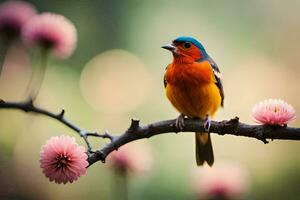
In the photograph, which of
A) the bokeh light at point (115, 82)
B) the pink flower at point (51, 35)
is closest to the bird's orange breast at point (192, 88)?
the pink flower at point (51, 35)

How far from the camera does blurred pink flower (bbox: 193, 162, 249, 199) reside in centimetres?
148

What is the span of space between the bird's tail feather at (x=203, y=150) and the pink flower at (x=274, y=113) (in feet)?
1.98

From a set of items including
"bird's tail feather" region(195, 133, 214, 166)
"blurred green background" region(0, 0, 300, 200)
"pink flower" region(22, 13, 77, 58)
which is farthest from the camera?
"blurred green background" region(0, 0, 300, 200)

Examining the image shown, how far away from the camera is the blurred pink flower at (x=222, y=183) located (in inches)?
58.2

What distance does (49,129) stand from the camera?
A: 2.29 m

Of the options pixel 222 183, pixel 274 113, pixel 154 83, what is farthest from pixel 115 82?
pixel 274 113

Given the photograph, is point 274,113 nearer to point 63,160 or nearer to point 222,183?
point 63,160

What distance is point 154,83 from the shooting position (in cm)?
271

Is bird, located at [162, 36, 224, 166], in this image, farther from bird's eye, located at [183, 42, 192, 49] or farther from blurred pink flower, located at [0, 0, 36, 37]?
blurred pink flower, located at [0, 0, 36, 37]

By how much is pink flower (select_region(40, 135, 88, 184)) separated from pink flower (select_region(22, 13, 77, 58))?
441mm

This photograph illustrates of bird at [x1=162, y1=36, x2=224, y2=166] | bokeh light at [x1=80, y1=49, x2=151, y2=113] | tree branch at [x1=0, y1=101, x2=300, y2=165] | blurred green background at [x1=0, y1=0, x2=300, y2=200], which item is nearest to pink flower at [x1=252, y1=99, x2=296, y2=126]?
tree branch at [x1=0, y1=101, x2=300, y2=165]

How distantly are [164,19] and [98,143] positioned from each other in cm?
103

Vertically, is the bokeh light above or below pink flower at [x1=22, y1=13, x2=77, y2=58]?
above

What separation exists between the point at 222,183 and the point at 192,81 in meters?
0.29
